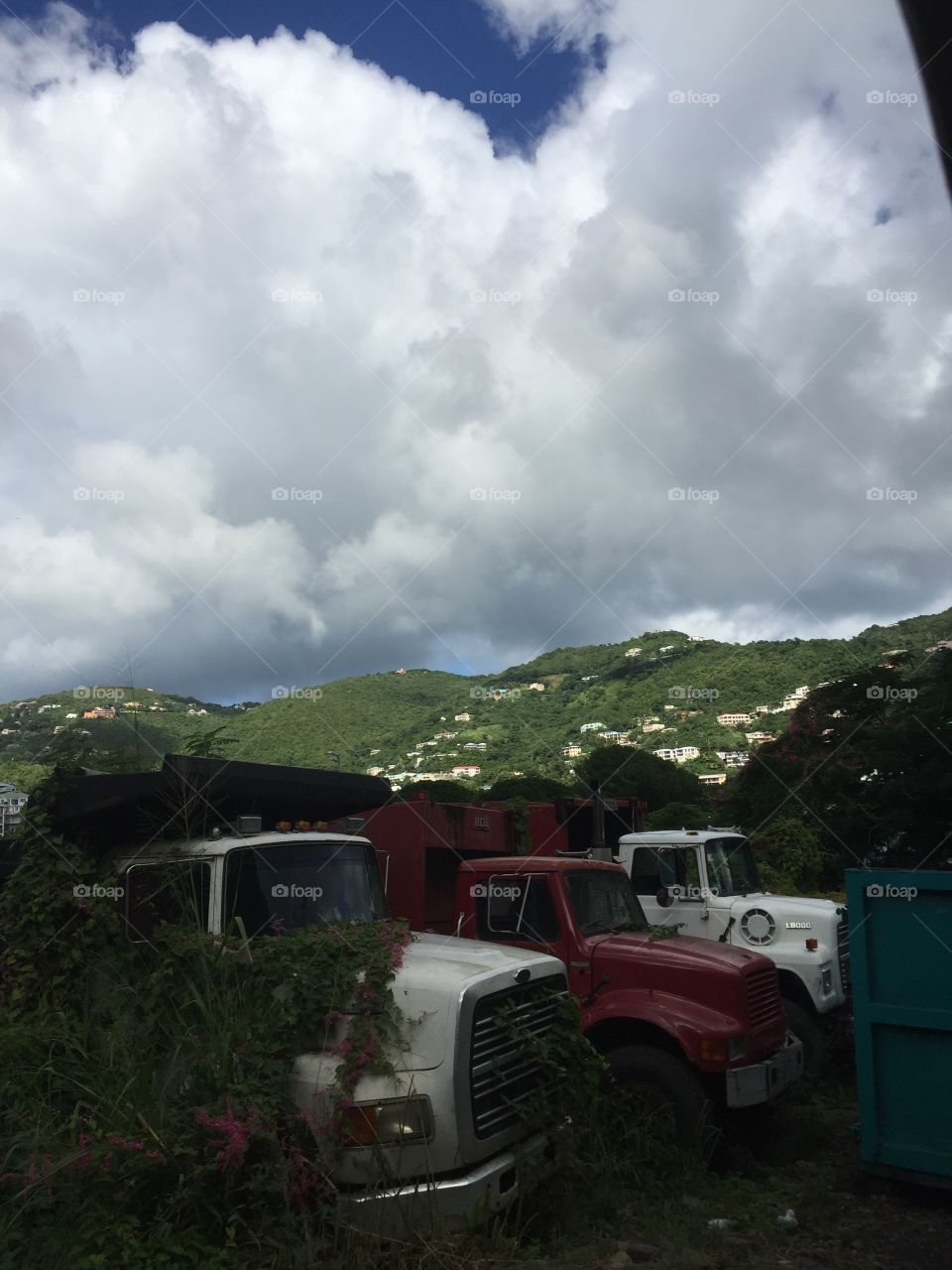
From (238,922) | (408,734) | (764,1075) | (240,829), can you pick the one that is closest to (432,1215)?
(238,922)

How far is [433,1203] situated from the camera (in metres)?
4.34

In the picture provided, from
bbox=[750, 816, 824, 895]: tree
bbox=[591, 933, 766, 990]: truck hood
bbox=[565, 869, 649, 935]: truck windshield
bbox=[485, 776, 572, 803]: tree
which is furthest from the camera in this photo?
bbox=[485, 776, 572, 803]: tree

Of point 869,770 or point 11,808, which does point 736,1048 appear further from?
point 869,770

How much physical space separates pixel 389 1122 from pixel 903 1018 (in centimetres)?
330

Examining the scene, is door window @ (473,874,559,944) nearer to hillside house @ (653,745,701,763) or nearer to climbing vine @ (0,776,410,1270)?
climbing vine @ (0,776,410,1270)

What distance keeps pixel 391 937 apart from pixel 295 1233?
5.08ft

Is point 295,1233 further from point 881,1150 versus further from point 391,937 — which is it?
point 881,1150

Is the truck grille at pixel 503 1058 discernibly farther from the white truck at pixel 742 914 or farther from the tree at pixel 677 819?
the tree at pixel 677 819

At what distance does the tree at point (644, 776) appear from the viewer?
21422 millimetres

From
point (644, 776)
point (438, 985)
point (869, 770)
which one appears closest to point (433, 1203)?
point (438, 985)

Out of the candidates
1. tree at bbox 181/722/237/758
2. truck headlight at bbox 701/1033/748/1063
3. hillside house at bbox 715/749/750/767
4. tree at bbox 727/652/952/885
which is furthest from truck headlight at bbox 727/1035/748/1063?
hillside house at bbox 715/749/750/767

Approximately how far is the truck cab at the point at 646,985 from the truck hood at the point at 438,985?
1347mm

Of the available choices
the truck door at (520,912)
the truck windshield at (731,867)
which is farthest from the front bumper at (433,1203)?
the truck windshield at (731,867)

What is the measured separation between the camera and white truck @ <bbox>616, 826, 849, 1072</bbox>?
8992 millimetres
